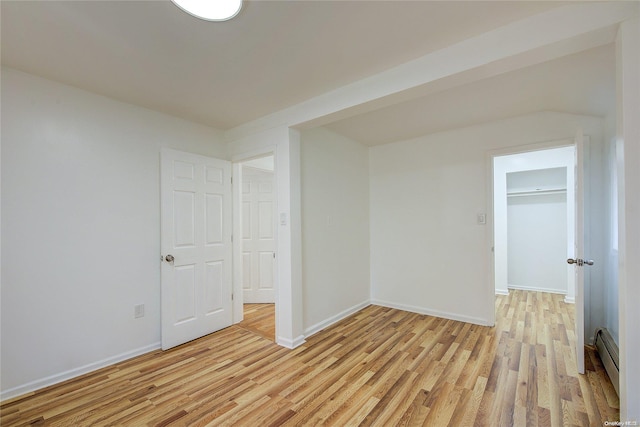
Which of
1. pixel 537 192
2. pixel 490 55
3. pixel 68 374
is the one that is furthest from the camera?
pixel 537 192

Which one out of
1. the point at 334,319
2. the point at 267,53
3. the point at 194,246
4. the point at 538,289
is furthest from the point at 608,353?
the point at 194,246

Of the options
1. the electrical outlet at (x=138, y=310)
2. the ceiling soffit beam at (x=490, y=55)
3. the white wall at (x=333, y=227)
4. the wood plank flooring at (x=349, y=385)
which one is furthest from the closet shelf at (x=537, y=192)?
the electrical outlet at (x=138, y=310)

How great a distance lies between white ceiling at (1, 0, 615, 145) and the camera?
1.52m

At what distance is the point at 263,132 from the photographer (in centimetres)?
312

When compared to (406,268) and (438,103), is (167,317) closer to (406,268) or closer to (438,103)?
(406,268)

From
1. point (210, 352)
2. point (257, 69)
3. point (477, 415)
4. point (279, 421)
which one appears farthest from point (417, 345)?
point (257, 69)

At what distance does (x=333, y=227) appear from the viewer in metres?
3.60

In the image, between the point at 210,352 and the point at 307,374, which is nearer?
Answer: the point at 307,374

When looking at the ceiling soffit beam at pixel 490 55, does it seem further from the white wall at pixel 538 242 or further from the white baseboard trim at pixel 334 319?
the white wall at pixel 538 242

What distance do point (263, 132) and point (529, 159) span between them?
4377mm

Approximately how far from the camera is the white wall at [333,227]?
3225mm

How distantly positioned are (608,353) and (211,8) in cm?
388

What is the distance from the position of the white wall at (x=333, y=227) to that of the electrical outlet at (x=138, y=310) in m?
1.68

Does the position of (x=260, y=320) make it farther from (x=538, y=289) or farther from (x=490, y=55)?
(x=538, y=289)
